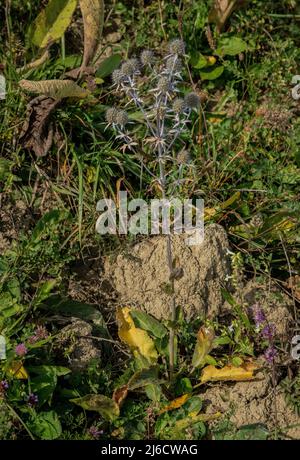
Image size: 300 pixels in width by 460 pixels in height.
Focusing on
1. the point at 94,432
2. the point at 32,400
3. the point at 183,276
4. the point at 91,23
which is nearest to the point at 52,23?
the point at 91,23

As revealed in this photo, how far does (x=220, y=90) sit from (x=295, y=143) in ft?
2.14

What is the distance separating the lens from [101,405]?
10.4 feet

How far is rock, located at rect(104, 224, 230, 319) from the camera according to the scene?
3627mm

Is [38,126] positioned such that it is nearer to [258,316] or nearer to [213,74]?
[213,74]

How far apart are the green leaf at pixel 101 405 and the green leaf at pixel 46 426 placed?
103 millimetres

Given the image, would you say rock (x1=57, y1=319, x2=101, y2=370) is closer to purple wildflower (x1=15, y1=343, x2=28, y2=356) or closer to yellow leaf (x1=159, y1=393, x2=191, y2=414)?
purple wildflower (x1=15, y1=343, x2=28, y2=356)

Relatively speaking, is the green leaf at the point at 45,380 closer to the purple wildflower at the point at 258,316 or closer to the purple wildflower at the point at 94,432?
the purple wildflower at the point at 94,432

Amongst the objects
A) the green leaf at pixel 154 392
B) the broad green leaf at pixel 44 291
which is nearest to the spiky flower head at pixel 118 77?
the broad green leaf at pixel 44 291

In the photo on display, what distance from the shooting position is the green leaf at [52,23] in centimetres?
426

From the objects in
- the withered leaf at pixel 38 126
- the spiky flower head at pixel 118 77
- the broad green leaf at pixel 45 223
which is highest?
the spiky flower head at pixel 118 77

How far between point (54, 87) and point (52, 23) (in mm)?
566

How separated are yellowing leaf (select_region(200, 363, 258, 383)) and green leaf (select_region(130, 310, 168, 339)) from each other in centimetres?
25

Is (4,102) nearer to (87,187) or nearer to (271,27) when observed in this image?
(87,187)

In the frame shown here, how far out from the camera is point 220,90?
4.61m
